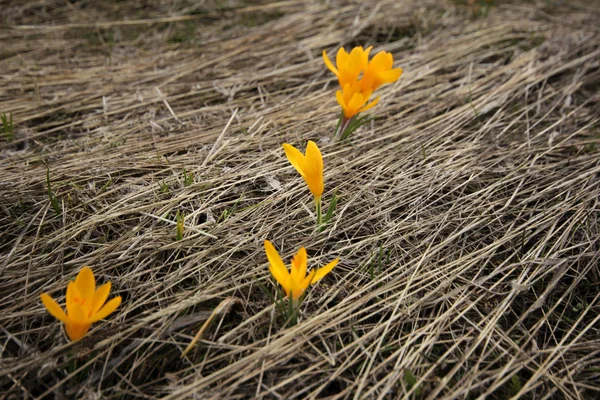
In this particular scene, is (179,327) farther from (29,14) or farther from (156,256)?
(29,14)

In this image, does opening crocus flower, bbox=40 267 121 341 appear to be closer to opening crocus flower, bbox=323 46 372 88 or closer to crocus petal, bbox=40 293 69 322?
crocus petal, bbox=40 293 69 322

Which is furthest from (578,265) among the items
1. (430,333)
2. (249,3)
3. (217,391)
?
(249,3)

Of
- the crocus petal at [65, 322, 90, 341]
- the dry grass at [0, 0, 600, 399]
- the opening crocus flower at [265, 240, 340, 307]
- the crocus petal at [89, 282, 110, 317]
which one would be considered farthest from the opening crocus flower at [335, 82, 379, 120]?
the crocus petal at [65, 322, 90, 341]

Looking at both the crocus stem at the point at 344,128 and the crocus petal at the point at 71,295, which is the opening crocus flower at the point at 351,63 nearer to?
the crocus stem at the point at 344,128

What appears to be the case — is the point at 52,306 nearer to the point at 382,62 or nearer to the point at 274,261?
the point at 274,261

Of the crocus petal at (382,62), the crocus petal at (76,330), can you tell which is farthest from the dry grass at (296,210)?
the crocus petal at (382,62)

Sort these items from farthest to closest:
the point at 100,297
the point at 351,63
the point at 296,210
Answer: the point at 351,63 → the point at 296,210 → the point at 100,297

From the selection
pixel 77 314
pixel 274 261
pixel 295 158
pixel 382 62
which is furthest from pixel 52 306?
A: pixel 382 62
